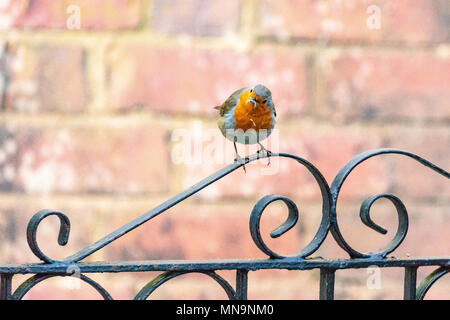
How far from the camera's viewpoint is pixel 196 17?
128 centimetres

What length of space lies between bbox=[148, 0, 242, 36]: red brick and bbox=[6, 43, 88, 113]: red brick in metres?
0.15

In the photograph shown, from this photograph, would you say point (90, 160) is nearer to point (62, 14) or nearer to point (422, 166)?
point (62, 14)

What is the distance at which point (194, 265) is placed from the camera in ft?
2.54

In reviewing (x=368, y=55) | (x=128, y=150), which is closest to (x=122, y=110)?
(x=128, y=150)

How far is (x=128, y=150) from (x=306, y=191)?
1.07ft

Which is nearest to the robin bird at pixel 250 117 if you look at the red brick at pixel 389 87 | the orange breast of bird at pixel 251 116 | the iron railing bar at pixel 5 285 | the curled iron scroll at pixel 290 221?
the orange breast of bird at pixel 251 116

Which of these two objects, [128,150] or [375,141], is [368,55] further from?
[128,150]

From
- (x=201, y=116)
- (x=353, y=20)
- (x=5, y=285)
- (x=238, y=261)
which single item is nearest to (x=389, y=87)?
(x=353, y=20)

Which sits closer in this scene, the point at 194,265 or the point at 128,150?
the point at 194,265

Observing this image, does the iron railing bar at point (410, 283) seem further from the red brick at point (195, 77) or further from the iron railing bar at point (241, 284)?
the red brick at point (195, 77)

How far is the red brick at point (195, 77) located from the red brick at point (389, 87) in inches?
2.8

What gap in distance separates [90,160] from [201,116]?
21cm

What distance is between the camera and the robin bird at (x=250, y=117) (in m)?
1.01
